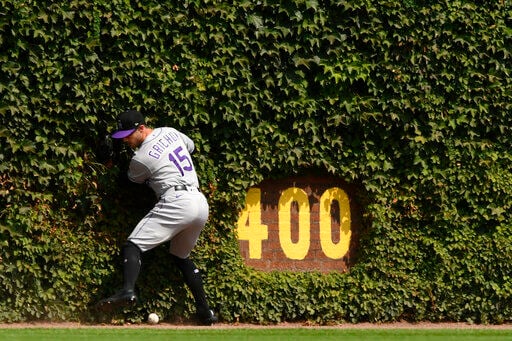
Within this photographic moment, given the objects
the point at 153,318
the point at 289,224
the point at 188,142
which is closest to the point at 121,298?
the point at 153,318

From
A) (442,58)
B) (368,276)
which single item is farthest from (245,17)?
(368,276)

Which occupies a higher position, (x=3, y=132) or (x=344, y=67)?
(x=344, y=67)

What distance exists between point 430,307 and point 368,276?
2.18 ft

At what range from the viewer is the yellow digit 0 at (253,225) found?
9.48 metres

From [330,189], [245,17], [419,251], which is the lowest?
[419,251]

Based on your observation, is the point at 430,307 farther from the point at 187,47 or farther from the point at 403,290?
the point at 187,47

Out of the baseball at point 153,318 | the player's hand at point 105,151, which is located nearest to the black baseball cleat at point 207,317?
the baseball at point 153,318

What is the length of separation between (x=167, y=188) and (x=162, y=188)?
52 mm

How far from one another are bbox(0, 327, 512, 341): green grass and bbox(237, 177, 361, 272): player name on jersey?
0.90 metres

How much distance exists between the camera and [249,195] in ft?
31.1

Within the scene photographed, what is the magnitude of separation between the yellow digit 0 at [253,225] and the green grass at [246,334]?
93 cm

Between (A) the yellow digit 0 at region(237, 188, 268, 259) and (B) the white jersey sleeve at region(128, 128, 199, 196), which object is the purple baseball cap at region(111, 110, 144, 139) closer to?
(B) the white jersey sleeve at region(128, 128, 199, 196)

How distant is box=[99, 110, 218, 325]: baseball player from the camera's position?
8680mm

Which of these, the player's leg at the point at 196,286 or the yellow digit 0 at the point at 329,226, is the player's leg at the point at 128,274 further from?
Answer: the yellow digit 0 at the point at 329,226
